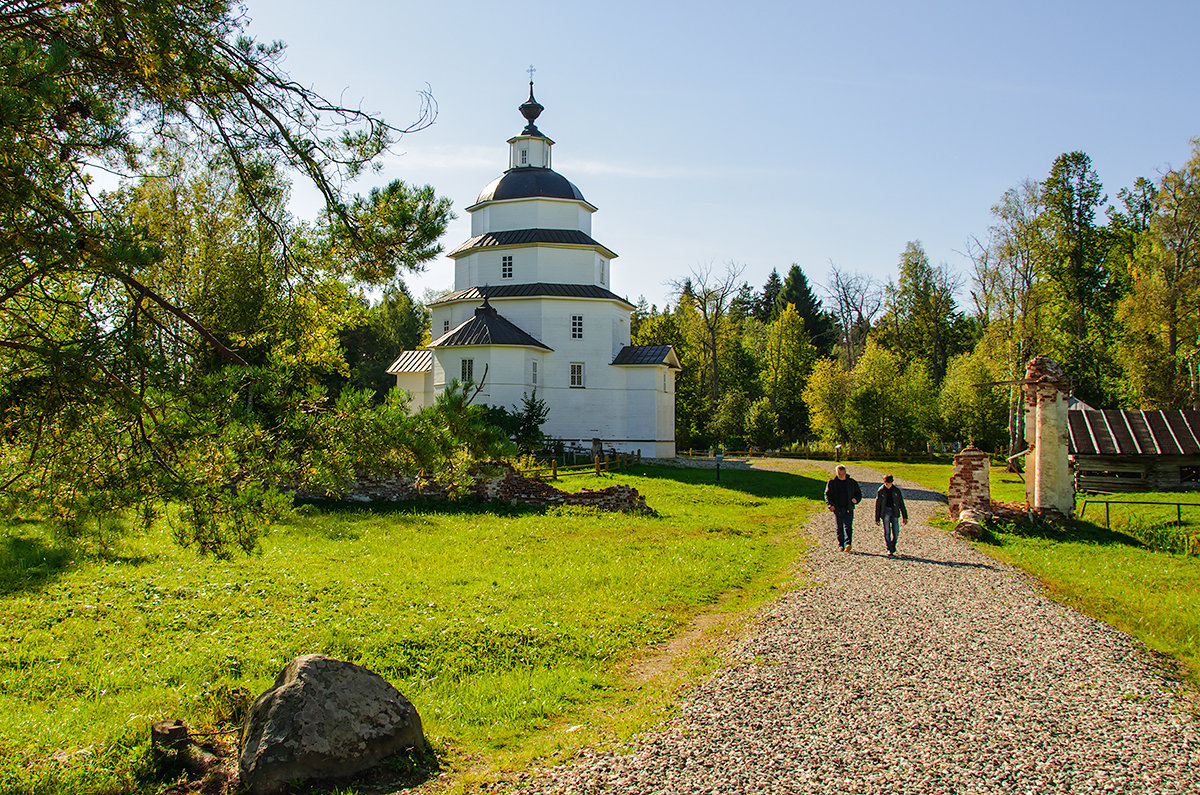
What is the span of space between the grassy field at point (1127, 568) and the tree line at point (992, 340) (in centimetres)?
1811

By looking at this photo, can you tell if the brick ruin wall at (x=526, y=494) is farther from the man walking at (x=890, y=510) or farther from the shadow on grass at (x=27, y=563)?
the shadow on grass at (x=27, y=563)

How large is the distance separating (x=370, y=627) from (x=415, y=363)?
1251 inches

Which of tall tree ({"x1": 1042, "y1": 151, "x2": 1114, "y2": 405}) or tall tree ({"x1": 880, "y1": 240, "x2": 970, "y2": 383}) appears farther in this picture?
tall tree ({"x1": 880, "y1": 240, "x2": 970, "y2": 383})

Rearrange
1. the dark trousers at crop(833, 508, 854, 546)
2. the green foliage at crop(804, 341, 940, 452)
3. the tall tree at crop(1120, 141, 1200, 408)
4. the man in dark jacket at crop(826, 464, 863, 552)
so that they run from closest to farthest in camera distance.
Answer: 1. the man in dark jacket at crop(826, 464, 863, 552)
2. the dark trousers at crop(833, 508, 854, 546)
3. the tall tree at crop(1120, 141, 1200, 408)
4. the green foliage at crop(804, 341, 940, 452)

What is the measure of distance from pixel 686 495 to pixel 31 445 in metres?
20.3

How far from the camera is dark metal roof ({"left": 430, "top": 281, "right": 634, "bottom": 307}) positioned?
125 feet

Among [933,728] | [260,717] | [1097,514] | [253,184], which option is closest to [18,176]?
[253,184]

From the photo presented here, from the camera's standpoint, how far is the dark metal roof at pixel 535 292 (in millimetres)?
38000

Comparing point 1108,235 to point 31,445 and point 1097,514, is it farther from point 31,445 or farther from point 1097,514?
point 31,445

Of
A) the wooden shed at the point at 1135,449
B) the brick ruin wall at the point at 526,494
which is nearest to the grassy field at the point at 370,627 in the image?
the brick ruin wall at the point at 526,494

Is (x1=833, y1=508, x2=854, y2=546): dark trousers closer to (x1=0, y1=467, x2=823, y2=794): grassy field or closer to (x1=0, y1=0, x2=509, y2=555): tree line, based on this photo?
(x1=0, y1=467, x2=823, y2=794): grassy field

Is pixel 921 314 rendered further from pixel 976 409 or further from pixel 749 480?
pixel 749 480

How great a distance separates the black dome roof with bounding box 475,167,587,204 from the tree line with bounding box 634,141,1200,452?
1570 centimetres

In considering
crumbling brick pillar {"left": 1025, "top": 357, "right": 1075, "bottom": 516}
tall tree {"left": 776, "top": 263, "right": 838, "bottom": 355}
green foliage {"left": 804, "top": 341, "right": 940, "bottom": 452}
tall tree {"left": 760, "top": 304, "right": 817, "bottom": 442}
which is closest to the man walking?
crumbling brick pillar {"left": 1025, "top": 357, "right": 1075, "bottom": 516}
